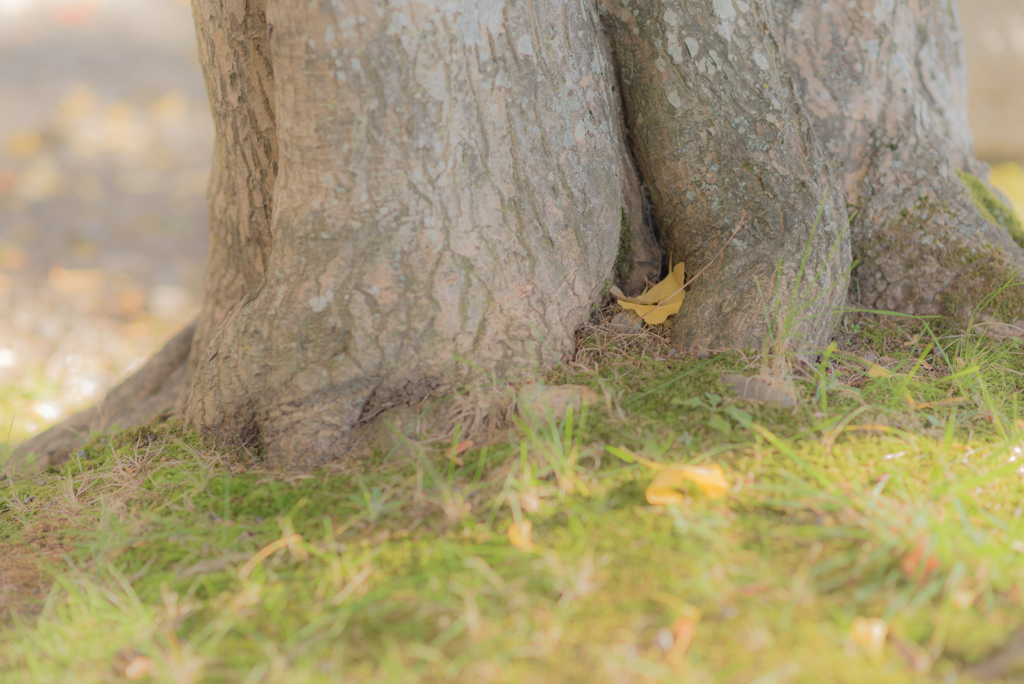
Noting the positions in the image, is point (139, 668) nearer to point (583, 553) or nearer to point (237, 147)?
point (583, 553)

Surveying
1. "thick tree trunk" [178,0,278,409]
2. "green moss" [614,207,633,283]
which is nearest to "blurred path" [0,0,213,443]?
"thick tree trunk" [178,0,278,409]

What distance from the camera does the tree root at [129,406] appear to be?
9.32ft

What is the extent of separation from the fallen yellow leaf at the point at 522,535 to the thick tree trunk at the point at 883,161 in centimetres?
185

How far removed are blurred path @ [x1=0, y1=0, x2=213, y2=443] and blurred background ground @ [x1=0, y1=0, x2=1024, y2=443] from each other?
1 cm

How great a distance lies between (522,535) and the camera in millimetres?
1448

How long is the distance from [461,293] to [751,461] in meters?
0.96

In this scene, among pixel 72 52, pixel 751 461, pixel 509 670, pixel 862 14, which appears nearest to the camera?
pixel 509 670

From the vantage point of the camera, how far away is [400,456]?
6.09 ft

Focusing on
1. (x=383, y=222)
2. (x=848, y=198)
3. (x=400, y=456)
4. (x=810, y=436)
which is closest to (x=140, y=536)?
(x=400, y=456)

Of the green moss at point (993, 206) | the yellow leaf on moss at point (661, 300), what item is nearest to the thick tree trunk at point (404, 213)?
the yellow leaf on moss at point (661, 300)

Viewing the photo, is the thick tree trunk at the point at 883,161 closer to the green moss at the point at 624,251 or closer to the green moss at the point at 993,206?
the green moss at the point at 993,206

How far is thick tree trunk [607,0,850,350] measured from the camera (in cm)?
216

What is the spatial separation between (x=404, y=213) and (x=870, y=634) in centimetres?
152

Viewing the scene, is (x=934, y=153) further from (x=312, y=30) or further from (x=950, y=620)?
(x=312, y=30)
